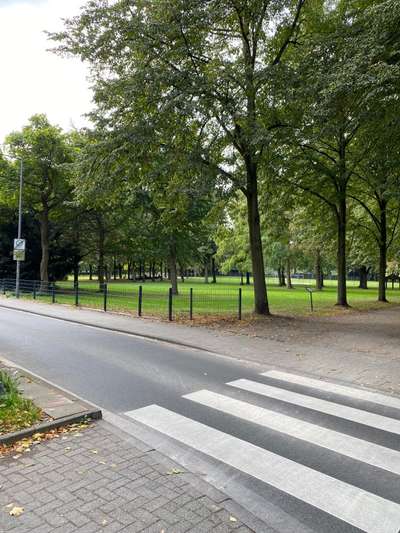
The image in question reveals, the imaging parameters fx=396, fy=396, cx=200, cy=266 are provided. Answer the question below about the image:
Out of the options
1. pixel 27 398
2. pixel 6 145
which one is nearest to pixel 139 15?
pixel 27 398

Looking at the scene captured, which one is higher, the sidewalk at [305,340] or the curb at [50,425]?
the curb at [50,425]

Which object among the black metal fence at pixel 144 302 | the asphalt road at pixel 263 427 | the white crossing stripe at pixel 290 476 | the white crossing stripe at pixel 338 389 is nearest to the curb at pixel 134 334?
the asphalt road at pixel 263 427

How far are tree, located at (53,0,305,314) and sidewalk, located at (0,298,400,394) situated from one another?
10.1 feet

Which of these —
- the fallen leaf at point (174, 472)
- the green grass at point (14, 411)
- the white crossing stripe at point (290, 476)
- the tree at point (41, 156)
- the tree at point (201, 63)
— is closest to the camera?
the white crossing stripe at point (290, 476)

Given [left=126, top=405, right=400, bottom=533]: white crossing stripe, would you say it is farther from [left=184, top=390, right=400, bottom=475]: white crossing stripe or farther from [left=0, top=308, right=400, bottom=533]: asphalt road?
[left=184, top=390, right=400, bottom=475]: white crossing stripe

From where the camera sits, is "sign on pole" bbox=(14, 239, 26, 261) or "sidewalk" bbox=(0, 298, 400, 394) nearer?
"sidewalk" bbox=(0, 298, 400, 394)

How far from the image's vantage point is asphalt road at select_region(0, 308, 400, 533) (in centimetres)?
329

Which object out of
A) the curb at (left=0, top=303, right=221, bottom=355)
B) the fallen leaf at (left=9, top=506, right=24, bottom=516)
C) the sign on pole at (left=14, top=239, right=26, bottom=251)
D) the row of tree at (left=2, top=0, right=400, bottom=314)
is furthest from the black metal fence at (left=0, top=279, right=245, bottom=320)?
the fallen leaf at (left=9, top=506, right=24, bottom=516)

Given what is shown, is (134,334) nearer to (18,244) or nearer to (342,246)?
(342,246)

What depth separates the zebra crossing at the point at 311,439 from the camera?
3.34m

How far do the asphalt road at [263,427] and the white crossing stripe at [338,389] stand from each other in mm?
28

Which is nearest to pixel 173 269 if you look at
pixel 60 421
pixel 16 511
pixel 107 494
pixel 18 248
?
pixel 18 248

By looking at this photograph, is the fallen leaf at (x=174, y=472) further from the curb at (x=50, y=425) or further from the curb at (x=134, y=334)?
the curb at (x=134, y=334)

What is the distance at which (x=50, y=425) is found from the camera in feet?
15.0
